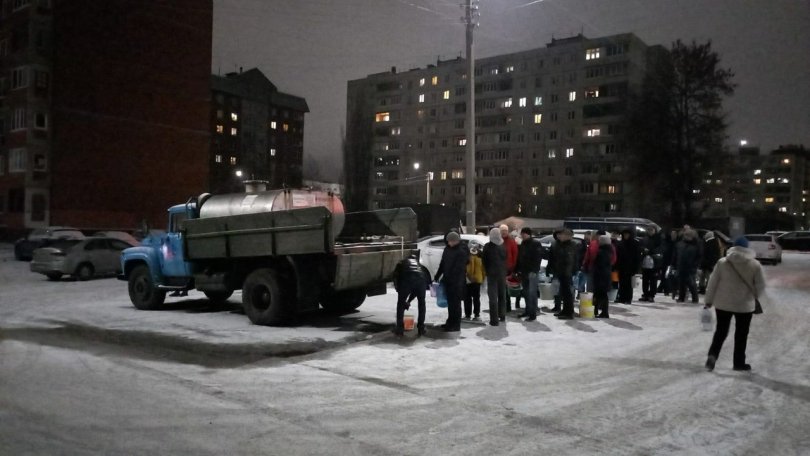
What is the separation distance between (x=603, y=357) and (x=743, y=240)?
241cm

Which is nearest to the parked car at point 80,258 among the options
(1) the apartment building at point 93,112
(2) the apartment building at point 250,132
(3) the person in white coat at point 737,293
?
(3) the person in white coat at point 737,293

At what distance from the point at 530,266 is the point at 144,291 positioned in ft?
28.3

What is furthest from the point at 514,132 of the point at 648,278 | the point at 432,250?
the point at 648,278

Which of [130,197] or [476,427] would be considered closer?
[476,427]

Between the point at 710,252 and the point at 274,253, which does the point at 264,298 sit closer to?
the point at 274,253

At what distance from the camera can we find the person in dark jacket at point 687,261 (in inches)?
566

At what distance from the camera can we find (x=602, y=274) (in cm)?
1196

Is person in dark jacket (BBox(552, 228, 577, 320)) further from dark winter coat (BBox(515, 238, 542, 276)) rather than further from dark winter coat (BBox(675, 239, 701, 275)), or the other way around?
dark winter coat (BBox(675, 239, 701, 275))

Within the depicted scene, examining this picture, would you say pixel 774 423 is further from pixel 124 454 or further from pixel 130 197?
pixel 130 197

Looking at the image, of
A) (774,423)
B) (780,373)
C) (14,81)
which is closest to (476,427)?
(774,423)

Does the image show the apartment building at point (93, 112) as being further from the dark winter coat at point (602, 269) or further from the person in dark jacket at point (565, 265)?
the dark winter coat at point (602, 269)

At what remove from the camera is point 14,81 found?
43.9m

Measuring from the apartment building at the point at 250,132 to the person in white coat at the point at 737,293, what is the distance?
263 feet

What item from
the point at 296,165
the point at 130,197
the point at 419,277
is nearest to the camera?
the point at 419,277
